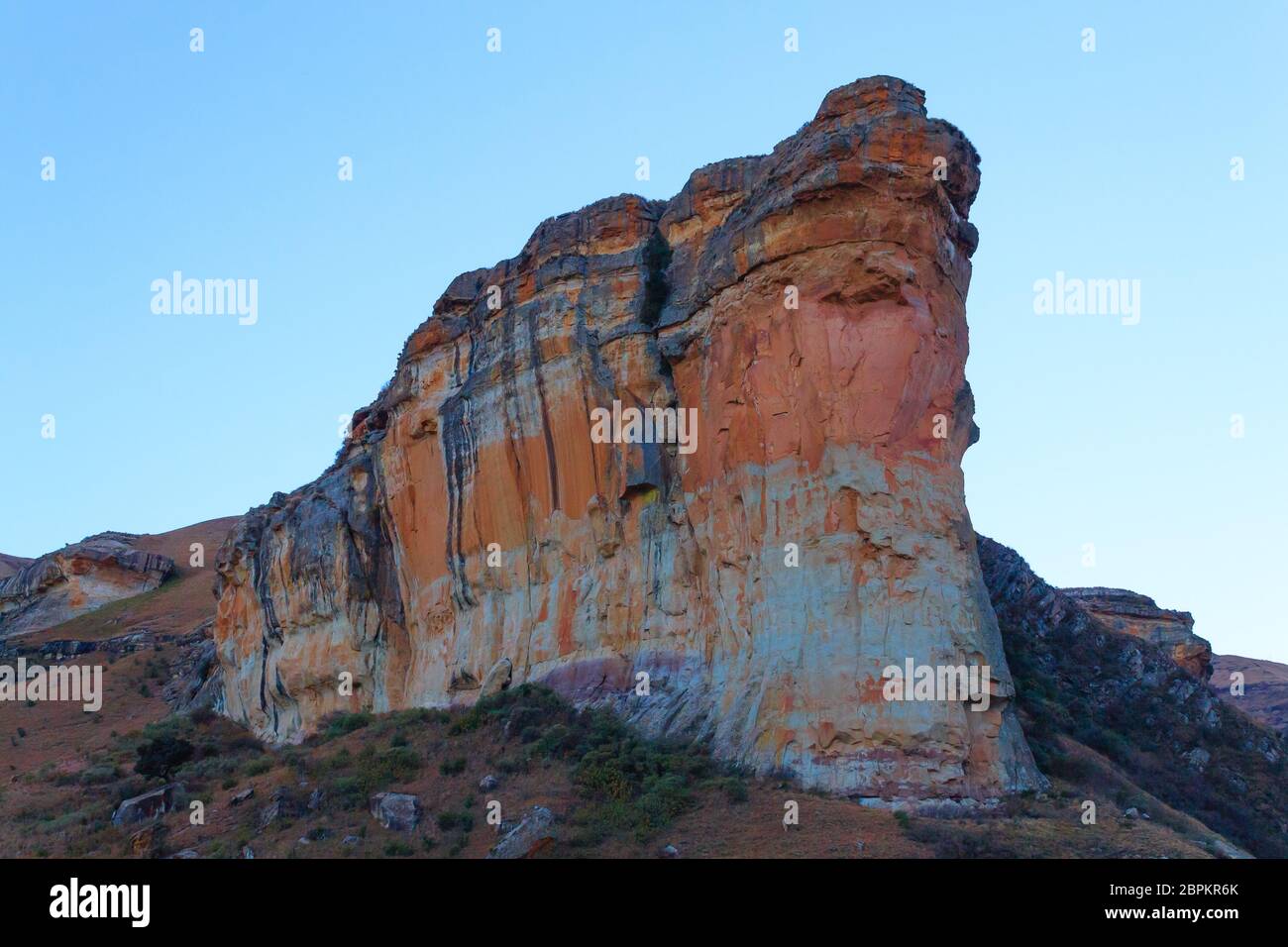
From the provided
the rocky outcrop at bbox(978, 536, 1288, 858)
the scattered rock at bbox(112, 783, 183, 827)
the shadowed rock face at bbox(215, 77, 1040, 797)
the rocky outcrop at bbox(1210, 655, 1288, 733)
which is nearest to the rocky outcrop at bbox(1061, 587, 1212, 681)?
the rocky outcrop at bbox(978, 536, 1288, 858)

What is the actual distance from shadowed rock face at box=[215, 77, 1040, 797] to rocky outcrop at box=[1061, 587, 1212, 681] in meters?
28.3

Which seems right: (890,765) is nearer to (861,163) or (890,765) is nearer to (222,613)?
(861,163)

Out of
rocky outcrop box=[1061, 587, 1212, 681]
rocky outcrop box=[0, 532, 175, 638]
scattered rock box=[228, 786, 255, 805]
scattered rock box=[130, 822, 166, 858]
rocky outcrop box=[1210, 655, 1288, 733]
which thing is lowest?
rocky outcrop box=[1210, 655, 1288, 733]

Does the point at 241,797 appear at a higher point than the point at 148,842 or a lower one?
higher

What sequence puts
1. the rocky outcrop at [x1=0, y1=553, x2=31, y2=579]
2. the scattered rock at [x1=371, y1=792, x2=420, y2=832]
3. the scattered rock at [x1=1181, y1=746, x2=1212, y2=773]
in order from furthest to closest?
the rocky outcrop at [x1=0, y1=553, x2=31, y2=579]
the scattered rock at [x1=1181, y1=746, x2=1212, y2=773]
the scattered rock at [x1=371, y1=792, x2=420, y2=832]

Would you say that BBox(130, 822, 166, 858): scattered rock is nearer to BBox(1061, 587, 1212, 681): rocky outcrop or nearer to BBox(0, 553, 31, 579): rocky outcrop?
BBox(1061, 587, 1212, 681): rocky outcrop

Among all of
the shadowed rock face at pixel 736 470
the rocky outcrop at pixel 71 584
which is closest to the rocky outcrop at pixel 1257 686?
the shadowed rock face at pixel 736 470

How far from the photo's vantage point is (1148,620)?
52750 millimetres

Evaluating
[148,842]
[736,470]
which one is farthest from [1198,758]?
[148,842]

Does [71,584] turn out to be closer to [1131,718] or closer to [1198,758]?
[1131,718]

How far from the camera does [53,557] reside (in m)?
Answer: 75.1

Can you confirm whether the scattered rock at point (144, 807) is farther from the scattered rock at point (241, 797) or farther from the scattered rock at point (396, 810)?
the scattered rock at point (396, 810)

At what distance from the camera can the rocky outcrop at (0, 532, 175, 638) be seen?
72625 mm

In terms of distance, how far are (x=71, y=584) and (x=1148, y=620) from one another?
59.9m
